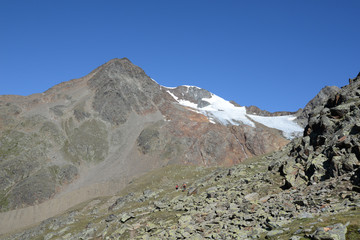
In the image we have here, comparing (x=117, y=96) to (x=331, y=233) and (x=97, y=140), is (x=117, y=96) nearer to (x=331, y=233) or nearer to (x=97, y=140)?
(x=97, y=140)

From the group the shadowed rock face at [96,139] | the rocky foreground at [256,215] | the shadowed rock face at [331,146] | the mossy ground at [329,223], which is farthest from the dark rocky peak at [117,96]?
the mossy ground at [329,223]

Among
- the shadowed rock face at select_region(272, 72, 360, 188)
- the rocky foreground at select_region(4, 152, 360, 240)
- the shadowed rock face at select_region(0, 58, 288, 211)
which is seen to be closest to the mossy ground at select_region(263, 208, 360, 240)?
the rocky foreground at select_region(4, 152, 360, 240)

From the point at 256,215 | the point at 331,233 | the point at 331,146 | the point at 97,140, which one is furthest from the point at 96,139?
the point at 331,233

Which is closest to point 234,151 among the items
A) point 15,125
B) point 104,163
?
point 104,163

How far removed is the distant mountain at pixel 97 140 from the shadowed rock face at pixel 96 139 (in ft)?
1.30

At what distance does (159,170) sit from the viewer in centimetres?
9175

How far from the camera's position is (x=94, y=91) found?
18200cm

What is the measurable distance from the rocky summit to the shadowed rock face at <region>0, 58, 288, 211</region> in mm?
588

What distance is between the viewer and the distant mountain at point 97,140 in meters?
114

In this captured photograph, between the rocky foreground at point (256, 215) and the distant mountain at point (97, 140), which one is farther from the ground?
the distant mountain at point (97, 140)

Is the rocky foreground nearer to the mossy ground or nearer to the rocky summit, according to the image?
the mossy ground

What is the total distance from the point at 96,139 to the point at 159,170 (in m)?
68.9

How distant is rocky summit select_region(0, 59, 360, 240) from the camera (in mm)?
21083

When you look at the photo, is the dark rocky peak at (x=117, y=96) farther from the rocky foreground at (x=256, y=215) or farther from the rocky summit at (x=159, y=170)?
the rocky foreground at (x=256, y=215)
